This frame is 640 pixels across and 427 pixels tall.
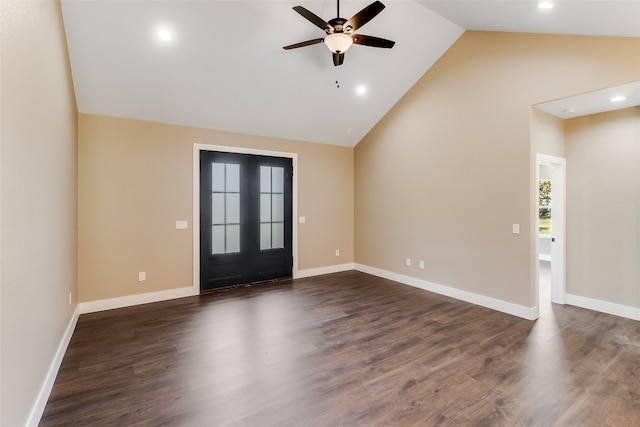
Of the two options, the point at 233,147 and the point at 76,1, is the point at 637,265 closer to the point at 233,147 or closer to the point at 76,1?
the point at 233,147

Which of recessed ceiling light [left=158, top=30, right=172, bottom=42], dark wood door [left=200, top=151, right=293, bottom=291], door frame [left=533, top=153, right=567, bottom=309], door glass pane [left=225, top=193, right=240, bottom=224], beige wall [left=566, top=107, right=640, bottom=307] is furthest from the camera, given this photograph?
door glass pane [left=225, top=193, right=240, bottom=224]

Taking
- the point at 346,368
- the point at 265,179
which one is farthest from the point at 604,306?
the point at 265,179

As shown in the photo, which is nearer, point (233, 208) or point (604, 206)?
point (604, 206)

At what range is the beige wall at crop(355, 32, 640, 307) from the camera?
11.3 ft

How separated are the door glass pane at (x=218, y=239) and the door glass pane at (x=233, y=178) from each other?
680 millimetres

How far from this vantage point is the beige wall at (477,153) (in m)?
3.44

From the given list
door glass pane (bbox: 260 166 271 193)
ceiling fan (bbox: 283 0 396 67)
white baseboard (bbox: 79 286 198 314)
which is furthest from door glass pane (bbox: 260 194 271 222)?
ceiling fan (bbox: 283 0 396 67)

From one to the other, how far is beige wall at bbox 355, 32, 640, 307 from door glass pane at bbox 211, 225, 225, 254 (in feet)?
9.97

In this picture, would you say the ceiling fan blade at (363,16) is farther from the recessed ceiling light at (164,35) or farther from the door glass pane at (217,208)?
the door glass pane at (217,208)

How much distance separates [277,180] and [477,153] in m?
3.40

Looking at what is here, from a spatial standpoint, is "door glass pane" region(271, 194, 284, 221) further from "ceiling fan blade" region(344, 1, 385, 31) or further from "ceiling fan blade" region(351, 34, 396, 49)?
"ceiling fan blade" region(344, 1, 385, 31)

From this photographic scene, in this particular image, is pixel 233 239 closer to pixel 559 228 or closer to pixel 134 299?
pixel 134 299

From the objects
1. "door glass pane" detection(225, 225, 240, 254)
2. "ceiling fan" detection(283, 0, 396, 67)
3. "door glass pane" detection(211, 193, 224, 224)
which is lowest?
"door glass pane" detection(225, 225, 240, 254)

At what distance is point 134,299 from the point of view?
429 cm
